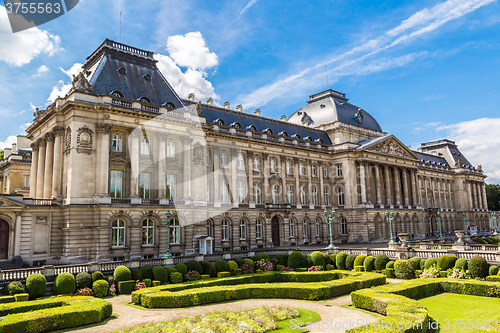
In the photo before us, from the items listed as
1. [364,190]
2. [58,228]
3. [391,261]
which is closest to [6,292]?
[58,228]

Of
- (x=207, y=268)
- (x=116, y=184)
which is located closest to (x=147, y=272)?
(x=207, y=268)

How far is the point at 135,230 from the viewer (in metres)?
41.3

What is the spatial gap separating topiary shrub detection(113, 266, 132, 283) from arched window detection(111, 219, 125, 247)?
10398 mm

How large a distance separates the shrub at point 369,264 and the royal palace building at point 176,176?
18.3 m

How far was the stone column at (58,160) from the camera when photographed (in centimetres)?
4250

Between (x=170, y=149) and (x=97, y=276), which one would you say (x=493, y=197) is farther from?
(x=97, y=276)

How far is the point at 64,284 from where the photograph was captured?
27469mm

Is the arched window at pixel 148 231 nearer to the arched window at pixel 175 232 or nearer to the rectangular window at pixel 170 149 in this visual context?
the arched window at pixel 175 232

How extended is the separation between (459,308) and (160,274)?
21.3 m

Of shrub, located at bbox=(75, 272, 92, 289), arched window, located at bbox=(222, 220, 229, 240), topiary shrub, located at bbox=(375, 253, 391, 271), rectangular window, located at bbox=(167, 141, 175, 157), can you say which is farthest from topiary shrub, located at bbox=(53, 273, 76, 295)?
arched window, located at bbox=(222, 220, 229, 240)

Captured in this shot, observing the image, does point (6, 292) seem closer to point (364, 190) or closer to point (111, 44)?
point (111, 44)

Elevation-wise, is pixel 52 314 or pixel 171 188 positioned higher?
pixel 171 188

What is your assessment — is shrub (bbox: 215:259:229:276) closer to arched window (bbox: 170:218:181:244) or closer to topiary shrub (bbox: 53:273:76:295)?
arched window (bbox: 170:218:181:244)

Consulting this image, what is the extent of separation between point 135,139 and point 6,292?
2102 centimetres
